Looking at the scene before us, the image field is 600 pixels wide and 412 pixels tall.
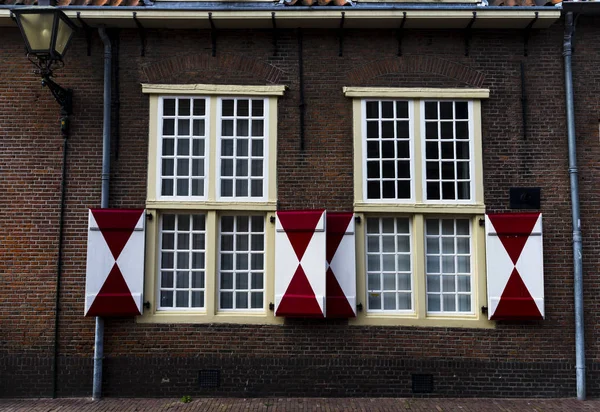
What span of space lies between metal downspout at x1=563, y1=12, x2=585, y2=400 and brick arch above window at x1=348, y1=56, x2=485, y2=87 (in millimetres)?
1331

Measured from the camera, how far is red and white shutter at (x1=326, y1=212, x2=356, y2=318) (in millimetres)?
7219

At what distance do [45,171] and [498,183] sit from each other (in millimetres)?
7098

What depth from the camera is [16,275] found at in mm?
7363

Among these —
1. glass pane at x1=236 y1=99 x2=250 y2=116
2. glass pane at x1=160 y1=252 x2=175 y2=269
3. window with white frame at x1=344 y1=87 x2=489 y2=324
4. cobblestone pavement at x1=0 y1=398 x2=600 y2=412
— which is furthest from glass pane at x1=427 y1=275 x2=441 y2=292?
glass pane at x1=160 y1=252 x2=175 y2=269

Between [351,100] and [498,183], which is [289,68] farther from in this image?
[498,183]

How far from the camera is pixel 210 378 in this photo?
23.8 ft

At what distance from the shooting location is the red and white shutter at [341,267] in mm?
7219

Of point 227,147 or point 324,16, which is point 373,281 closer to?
point 227,147

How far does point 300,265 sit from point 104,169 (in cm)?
338

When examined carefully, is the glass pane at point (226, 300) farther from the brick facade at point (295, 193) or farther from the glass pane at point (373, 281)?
the glass pane at point (373, 281)

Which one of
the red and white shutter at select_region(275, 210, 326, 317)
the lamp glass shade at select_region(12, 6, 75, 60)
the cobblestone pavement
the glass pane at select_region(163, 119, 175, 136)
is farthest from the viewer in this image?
the glass pane at select_region(163, 119, 175, 136)

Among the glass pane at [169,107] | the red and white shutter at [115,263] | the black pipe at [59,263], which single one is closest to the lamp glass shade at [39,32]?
the black pipe at [59,263]

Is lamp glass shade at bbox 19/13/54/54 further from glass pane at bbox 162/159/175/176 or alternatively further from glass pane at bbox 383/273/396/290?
glass pane at bbox 383/273/396/290

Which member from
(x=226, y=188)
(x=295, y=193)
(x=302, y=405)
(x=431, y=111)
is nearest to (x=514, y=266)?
(x=431, y=111)
